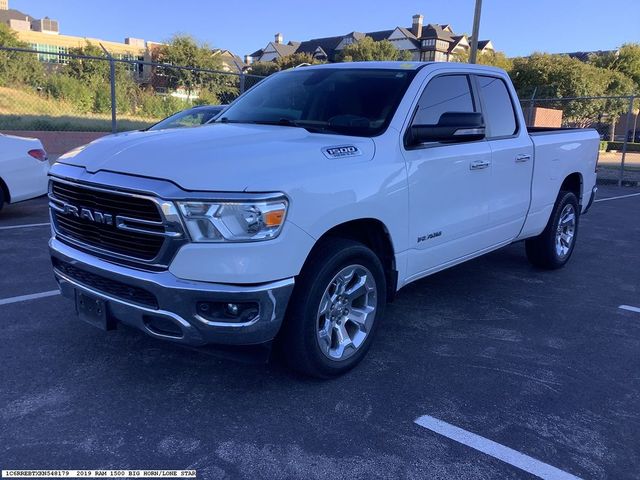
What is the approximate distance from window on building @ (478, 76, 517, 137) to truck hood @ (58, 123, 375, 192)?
5.96 feet

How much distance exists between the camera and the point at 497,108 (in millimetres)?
5281

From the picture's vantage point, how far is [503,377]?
384cm

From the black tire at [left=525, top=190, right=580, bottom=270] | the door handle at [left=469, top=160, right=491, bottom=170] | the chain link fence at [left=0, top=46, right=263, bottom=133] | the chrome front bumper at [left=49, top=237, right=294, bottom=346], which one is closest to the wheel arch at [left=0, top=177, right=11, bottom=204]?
the chrome front bumper at [left=49, top=237, right=294, bottom=346]

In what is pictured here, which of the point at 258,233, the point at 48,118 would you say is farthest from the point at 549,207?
the point at 48,118

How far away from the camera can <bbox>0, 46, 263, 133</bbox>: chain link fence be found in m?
18.0

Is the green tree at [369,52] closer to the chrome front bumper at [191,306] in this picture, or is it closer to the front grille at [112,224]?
the front grille at [112,224]

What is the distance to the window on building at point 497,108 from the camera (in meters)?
5.08

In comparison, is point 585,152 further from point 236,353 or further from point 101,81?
point 101,81

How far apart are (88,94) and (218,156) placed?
18960 millimetres

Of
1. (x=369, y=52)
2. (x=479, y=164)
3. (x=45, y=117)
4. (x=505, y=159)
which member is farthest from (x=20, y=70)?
(x=369, y=52)

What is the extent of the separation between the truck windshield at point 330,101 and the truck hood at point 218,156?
0.37 metres

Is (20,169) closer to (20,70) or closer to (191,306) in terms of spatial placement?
(191,306)

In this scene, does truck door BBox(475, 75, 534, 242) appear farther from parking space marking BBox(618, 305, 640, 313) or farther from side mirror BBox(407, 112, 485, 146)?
parking space marking BBox(618, 305, 640, 313)

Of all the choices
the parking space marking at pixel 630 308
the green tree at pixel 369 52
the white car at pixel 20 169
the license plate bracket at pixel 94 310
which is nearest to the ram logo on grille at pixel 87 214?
the license plate bracket at pixel 94 310
